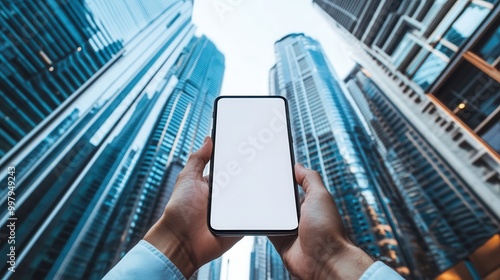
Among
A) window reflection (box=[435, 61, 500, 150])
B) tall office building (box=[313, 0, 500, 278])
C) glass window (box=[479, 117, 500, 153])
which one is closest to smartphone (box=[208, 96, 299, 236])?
tall office building (box=[313, 0, 500, 278])

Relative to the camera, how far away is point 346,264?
1637 mm

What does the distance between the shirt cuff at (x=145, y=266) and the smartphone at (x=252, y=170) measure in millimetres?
448

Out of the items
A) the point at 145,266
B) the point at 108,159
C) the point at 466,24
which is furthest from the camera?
the point at 108,159

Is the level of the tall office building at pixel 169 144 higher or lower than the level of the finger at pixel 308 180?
lower

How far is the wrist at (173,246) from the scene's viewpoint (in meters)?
1.79

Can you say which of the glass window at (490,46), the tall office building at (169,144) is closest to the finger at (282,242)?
the glass window at (490,46)

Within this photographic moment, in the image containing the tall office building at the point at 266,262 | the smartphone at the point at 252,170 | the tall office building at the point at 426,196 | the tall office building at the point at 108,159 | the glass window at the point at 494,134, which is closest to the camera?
the smartphone at the point at 252,170

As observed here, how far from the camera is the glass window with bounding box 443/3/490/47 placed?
16906mm

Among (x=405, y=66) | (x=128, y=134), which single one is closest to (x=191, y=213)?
(x=405, y=66)

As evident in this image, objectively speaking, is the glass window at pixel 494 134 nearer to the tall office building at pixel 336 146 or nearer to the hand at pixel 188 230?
the hand at pixel 188 230

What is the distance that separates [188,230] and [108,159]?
4444 inches

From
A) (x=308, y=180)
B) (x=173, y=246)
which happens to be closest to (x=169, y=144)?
(x=173, y=246)

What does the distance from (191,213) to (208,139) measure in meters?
0.88

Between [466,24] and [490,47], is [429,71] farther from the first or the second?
[490,47]
